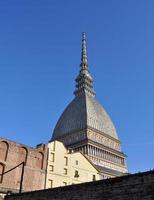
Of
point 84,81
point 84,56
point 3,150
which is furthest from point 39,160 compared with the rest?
point 84,56

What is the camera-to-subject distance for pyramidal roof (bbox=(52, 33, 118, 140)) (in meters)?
122

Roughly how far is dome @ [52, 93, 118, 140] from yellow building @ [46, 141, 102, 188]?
186 ft

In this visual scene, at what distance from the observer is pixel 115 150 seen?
125188 millimetres

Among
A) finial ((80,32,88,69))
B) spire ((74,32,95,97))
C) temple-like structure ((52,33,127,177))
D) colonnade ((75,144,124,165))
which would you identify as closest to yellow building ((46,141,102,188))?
temple-like structure ((52,33,127,177))

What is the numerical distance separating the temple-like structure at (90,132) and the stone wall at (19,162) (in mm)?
55461

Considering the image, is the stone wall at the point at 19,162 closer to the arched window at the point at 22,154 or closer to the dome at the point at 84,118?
the arched window at the point at 22,154

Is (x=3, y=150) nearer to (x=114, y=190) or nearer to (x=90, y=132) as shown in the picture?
(x=114, y=190)

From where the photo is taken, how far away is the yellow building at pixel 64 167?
A: 173 feet

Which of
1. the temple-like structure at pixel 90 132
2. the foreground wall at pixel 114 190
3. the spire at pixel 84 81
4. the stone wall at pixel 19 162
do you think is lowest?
the foreground wall at pixel 114 190

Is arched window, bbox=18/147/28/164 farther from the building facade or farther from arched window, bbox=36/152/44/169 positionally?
arched window, bbox=36/152/44/169

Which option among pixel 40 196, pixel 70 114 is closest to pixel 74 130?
pixel 70 114

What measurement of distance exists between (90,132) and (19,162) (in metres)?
70.7

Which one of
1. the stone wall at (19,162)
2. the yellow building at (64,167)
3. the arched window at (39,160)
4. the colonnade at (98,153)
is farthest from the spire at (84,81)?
the stone wall at (19,162)

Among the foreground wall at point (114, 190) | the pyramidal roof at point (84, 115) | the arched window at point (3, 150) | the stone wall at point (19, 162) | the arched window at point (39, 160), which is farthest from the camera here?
the pyramidal roof at point (84, 115)
